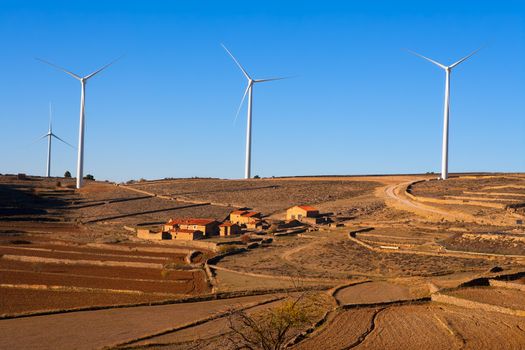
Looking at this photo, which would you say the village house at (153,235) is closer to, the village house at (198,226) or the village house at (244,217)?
the village house at (198,226)

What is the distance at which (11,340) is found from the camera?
29.8 metres

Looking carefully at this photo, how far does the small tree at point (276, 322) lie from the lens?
22.6 metres

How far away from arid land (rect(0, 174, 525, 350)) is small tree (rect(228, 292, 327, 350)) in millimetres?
608

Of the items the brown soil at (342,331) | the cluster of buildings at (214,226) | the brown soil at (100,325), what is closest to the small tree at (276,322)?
the brown soil at (342,331)

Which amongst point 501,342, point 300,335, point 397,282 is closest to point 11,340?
point 300,335

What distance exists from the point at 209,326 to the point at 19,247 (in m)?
41.6

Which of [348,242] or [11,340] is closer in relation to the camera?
[11,340]

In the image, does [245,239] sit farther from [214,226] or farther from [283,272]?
[283,272]

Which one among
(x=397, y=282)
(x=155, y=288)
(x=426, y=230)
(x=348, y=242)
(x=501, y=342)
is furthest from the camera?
(x=426, y=230)

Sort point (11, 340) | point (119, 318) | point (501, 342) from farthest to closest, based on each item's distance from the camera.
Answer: point (119, 318) → point (11, 340) → point (501, 342)

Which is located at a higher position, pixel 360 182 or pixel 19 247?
pixel 360 182

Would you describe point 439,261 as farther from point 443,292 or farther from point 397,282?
point 443,292

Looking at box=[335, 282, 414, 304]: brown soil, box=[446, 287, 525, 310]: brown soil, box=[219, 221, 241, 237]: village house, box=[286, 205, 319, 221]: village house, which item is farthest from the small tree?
box=[286, 205, 319, 221]: village house

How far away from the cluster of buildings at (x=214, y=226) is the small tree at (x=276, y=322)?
35.9 metres
